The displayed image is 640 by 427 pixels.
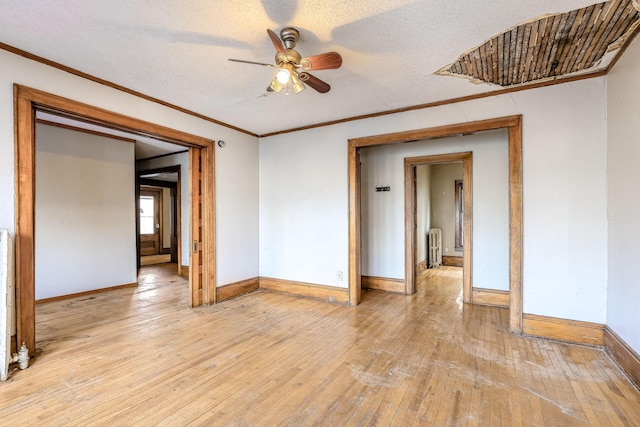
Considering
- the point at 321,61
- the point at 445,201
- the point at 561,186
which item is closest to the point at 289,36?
the point at 321,61

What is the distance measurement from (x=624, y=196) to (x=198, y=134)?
440 centimetres

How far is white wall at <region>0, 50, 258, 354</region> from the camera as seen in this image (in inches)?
94.0

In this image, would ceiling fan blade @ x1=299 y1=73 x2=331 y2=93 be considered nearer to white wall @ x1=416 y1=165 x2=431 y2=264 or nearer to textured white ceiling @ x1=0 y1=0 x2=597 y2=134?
textured white ceiling @ x1=0 y1=0 x2=597 y2=134

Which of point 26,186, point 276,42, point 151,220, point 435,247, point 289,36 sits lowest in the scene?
point 435,247

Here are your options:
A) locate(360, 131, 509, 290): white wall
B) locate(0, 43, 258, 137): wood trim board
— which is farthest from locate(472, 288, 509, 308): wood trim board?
locate(0, 43, 258, 137): wood trim board

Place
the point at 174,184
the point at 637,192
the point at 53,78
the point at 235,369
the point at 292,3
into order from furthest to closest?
the point at 174,184 < the point at 53,78 < the point at 235,369 < the point at 637,192 < the point at 292,3

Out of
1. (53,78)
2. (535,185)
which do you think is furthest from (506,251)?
(53,78)

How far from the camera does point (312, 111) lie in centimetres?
386

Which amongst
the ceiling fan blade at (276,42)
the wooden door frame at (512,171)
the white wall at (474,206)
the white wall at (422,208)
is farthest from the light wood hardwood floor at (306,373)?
the white wall at (422,208)

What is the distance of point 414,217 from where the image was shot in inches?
191

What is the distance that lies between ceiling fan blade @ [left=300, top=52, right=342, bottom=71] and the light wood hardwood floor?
2294 mm

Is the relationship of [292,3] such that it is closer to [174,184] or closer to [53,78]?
[53,78]

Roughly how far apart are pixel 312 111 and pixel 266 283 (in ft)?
8.95

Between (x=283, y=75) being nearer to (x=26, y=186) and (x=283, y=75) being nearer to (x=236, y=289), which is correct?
(x=26, y=186)
